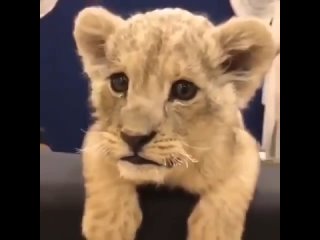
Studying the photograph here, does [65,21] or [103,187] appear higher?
[65,21]

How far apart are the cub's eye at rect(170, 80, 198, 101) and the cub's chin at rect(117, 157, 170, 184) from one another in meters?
0.09

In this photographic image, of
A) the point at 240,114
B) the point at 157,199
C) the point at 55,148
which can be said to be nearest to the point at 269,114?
the point at 240,114

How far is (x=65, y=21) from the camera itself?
2.51 feet

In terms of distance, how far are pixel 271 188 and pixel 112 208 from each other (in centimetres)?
21

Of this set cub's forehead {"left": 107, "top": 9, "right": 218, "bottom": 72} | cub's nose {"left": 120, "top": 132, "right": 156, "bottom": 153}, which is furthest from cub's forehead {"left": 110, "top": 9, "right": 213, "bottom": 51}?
cub's nose {"left": 120, "top": 132, "right": 156, "bottom": 153}

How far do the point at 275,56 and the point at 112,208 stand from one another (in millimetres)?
286

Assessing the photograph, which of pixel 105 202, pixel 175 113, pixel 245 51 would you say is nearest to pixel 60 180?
pixel 105 202

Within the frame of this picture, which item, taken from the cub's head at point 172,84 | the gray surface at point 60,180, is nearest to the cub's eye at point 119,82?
the cub's head at point 172,84

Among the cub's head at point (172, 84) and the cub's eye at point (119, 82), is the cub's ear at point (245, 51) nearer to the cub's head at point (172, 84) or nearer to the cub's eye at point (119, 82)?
the cub's head at point (172, 84)

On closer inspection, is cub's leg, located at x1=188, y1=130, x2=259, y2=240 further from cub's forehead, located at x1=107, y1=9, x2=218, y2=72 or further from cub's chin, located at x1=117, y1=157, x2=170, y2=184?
cub's forehead, located at x1=107, y1=9, x2=218, y2=72

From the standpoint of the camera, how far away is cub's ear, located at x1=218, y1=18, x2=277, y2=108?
26.9 inches

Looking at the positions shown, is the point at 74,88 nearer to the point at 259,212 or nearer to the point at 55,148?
the point at 55,148

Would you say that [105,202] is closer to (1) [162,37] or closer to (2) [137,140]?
(2) [137,140]
